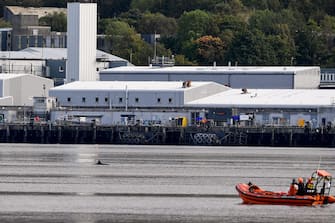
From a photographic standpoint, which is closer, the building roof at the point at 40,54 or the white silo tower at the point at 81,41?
the white silo tower at the point at 81,41

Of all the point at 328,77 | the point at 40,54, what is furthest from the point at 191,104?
the point at 40,54

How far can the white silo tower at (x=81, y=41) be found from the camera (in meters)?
162

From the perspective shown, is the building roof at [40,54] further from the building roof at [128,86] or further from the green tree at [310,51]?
the green tree at [310,51]

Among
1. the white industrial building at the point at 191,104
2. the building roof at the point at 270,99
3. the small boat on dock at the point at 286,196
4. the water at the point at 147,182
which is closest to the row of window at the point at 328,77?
the white industrial building at the point at 191,104

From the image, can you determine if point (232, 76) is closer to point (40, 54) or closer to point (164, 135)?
point (164, 135)

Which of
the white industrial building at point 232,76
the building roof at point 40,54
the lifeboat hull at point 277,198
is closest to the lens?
the lifeboat hull at point 277,198

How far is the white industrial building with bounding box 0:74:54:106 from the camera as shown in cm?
15075

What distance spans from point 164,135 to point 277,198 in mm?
56528

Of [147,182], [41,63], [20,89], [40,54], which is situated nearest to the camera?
[147,182]

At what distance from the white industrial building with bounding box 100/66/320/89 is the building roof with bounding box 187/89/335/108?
18.7 feet

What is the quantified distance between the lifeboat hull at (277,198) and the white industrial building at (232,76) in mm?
72550

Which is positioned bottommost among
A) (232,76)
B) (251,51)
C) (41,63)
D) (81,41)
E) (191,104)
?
(191,104)

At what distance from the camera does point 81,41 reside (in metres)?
162

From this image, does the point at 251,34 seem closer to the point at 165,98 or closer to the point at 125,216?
the point at 165,98
